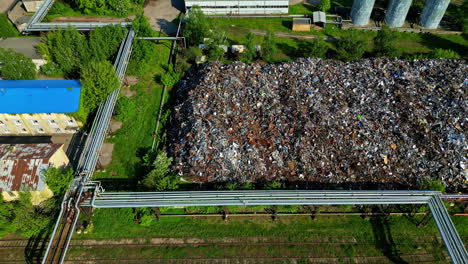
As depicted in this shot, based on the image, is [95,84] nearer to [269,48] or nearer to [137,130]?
[137,130]

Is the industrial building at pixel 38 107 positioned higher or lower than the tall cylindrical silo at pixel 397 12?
lower

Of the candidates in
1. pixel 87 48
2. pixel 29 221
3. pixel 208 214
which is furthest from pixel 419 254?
pixel 87 48

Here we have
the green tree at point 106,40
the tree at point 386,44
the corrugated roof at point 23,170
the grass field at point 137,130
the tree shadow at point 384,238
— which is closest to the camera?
the corrugated roof at point 23,170

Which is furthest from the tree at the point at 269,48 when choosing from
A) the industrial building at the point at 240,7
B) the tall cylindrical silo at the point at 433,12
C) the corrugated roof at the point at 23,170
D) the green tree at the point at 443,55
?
the corrugated roof at the point at 23,170

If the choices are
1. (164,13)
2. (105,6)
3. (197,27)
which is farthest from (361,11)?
(105,6)

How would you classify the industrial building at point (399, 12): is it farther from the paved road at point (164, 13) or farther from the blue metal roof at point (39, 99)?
the blue metal roof at point (39, 99)
